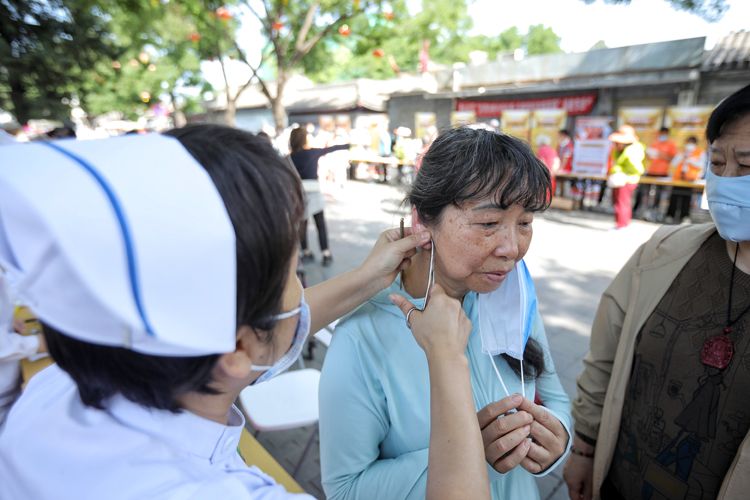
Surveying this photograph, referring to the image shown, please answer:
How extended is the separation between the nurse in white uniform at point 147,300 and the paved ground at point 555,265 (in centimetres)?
105

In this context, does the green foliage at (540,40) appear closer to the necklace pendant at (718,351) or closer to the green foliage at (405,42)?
the green foliage at (405,42)

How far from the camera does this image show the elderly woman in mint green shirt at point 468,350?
1.20m

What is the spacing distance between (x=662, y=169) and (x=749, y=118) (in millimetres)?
11203

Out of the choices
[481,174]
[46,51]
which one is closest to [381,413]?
[481,174]

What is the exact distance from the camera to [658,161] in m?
10.7

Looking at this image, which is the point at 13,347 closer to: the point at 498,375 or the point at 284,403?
the point at 284,403

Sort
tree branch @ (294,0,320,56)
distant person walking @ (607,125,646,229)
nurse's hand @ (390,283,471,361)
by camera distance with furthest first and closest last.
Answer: tree branch @ (294,0,320,56)
distant person walking @ (607,125,646,229)
nurse's hand @ (390,283,471,361)

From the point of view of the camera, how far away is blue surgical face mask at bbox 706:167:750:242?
136 centimetres

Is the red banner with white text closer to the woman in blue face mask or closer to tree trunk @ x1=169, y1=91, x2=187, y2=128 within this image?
the woman in blue face mask

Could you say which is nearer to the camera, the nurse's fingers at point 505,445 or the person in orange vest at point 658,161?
the nurse's fingers at point 505,445

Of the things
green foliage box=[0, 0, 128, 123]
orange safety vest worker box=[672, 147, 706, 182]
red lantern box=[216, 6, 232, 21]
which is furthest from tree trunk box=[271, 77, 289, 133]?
orange safety vest worker box=[672, 147, 706, 182]

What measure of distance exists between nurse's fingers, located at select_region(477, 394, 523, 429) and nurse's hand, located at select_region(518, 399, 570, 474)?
0.06 m

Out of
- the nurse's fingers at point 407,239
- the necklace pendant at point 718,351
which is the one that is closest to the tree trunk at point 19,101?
the nurse's fingers at point 407,239

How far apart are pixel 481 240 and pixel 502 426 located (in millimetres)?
531
